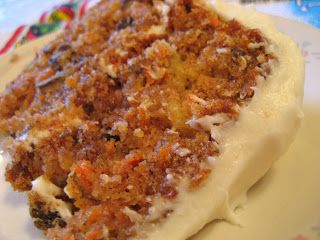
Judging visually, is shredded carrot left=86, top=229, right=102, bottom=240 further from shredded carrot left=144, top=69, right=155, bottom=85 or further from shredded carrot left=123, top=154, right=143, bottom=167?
shredded carrot left=144, top=69, right=155, bottom=85

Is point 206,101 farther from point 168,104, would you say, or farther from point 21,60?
point 21,60

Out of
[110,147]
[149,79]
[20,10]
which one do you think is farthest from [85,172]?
[20,10]

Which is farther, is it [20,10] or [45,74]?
[20,10]

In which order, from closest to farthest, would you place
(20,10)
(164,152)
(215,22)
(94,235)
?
(94,235)
(164,152)
(215,22)
(20,10)

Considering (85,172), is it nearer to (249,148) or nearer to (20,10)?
(249,148)

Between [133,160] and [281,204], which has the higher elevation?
[133,160]

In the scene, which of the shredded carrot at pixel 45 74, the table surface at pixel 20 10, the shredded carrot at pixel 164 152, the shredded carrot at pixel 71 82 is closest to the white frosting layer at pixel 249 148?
the shredded carrot at pixel 164 152

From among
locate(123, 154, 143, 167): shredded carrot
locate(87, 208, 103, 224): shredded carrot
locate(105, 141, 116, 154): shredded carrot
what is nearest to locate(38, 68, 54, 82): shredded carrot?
locate(105, 141, 116, 154): shredded carrot

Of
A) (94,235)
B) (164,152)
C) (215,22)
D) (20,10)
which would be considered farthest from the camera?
(20,10)
